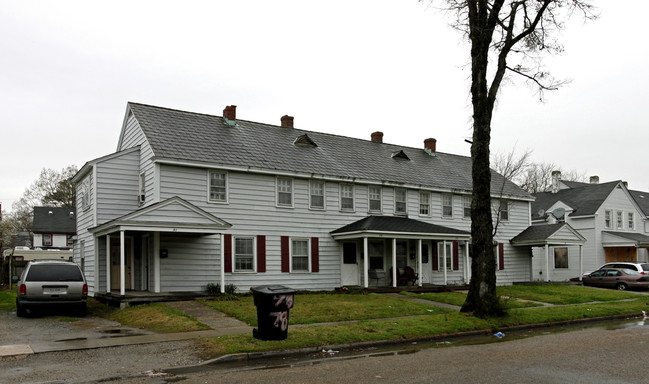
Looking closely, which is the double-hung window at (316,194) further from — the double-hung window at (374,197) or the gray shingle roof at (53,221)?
the gray shingle roof at (53,221)

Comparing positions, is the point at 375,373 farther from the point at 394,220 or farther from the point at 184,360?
the point at 394,220

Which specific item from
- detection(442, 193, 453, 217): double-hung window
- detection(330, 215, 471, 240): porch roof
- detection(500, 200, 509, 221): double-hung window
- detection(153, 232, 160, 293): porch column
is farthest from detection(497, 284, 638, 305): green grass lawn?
detection(153, 232, 160, 293): porch column

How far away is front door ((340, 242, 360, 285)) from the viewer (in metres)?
24.7

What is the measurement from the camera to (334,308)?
57.0 ft

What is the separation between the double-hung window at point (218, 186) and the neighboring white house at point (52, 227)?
41.5 meters

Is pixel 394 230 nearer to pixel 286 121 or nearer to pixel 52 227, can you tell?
pixel 286 121

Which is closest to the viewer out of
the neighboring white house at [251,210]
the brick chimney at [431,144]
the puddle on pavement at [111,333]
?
the puddle on pavement at [111,333]

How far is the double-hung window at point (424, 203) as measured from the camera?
2803 cm

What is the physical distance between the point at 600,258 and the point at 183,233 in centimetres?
3034

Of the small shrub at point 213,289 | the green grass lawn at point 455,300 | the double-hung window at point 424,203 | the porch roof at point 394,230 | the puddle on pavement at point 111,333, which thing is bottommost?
the green grass lawn at point 455,300

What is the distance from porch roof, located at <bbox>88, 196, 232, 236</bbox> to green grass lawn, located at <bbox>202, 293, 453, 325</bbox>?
251 centimetres

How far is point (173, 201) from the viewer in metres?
18.8

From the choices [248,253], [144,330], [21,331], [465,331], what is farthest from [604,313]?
[21,331]

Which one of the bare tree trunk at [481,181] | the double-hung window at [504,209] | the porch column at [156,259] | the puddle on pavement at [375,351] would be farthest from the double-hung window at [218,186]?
the double-hung window at [504,209]
